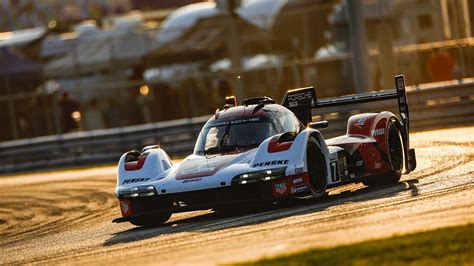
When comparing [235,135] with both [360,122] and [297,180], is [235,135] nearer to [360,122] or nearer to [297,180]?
[297,180]

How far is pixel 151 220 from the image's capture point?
13859mm

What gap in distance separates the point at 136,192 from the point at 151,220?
0.52m

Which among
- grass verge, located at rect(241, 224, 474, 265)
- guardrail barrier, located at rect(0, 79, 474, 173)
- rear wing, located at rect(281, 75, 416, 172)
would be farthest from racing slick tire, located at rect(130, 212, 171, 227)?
guardrail barrier, located at rect(0, 79, 474, 173)

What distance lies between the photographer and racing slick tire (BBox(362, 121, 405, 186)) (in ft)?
50.4

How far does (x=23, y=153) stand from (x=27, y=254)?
1815 centimetres

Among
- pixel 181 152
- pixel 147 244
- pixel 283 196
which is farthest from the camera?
pixel 181 152

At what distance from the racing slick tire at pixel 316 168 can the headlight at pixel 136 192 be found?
170 cm

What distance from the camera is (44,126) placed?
103ft

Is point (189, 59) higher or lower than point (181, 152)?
higher

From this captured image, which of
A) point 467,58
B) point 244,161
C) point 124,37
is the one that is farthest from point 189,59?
point 244,161

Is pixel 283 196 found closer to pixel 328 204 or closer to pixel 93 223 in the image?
pixel 328 204

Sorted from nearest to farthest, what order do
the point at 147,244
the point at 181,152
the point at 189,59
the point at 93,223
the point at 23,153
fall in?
the point at 147,244 → the point at 93,223 → the point at 181,152 → the point at 23,153 → the point at 189,59

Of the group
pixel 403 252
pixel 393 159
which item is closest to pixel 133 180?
pixel 393 159

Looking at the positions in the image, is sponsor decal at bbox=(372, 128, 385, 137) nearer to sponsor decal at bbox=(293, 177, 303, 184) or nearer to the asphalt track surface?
the asphalt track surface
